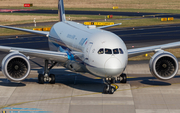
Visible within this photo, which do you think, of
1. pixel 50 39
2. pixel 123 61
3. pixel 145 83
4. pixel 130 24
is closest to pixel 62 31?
pixel 50 39

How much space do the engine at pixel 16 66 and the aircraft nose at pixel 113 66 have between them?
7.10 m

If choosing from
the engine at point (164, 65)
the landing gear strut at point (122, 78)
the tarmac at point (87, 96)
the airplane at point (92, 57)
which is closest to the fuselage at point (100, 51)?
the airplane at point (92, 57)

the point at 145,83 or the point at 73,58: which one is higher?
the point at 73,58

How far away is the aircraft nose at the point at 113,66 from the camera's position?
22828mm

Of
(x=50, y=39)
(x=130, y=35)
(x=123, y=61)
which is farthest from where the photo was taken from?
(x=130, y=35)

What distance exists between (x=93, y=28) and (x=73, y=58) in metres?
3.56

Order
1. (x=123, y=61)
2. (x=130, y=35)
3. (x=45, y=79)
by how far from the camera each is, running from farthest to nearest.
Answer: (x=130, y=35)
(x=45, y=79)
(x=123, y=61)

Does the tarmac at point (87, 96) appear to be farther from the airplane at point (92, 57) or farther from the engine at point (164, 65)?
the engine at point (164, 65)

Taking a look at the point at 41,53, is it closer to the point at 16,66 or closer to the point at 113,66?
the point at 16,66

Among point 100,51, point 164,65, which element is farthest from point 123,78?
point 100,51

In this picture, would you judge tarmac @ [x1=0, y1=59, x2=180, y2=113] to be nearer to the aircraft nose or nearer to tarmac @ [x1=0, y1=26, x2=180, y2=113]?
tarmac @ [x1=0, y1=26, x2=180, y2=113]

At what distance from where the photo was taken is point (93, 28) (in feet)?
96.2

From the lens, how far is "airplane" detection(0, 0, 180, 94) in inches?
918

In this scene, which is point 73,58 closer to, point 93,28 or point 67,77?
point 93,28
